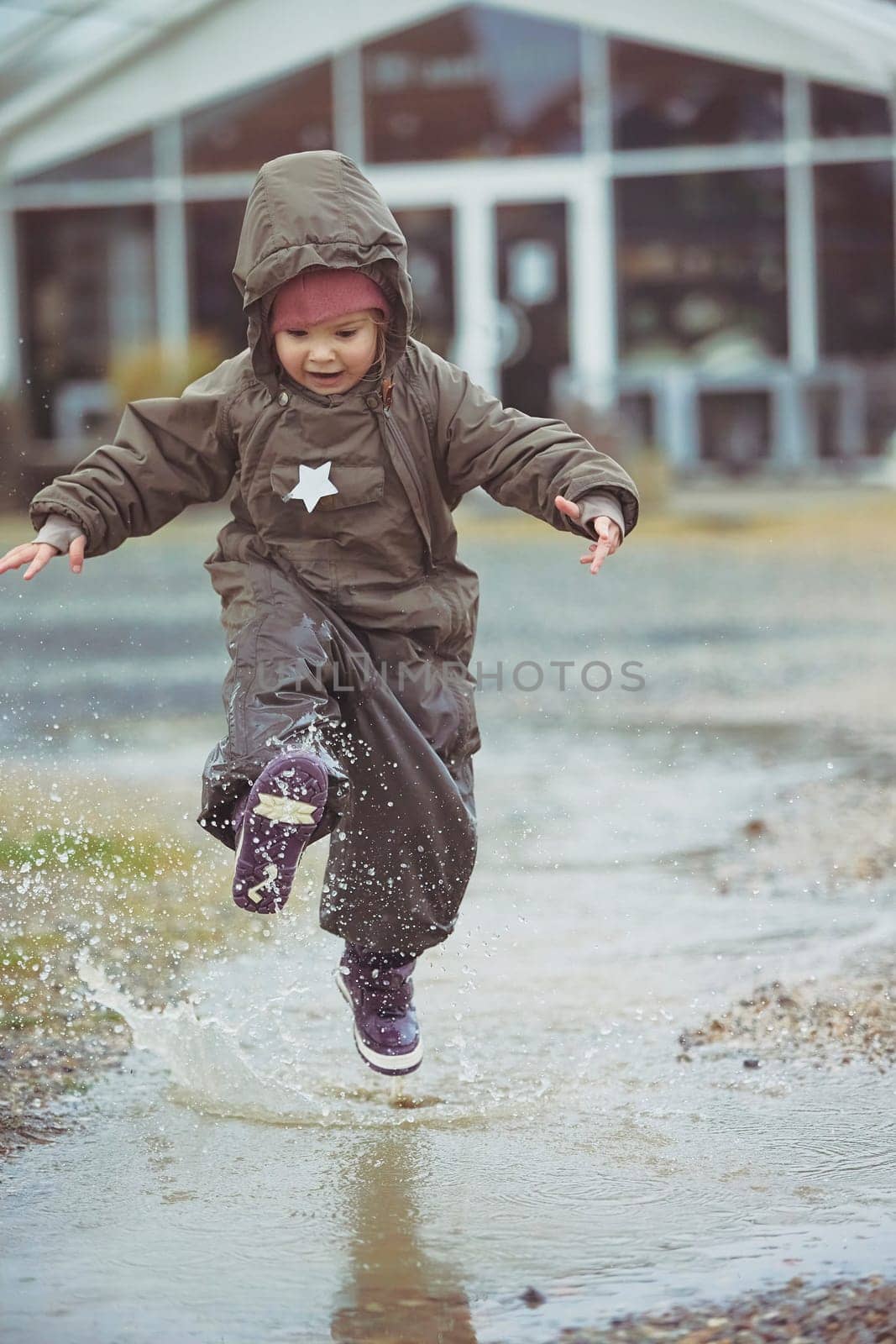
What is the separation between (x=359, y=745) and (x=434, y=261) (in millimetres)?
15991

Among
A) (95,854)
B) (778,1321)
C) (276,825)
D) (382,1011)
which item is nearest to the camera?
(778,1321)

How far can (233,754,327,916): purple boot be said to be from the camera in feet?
11.4

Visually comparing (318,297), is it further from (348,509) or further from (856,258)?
(856,258)

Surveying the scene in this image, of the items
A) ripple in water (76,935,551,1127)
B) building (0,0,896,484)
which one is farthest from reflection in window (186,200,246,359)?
ripple in water (76,935,551,1127)

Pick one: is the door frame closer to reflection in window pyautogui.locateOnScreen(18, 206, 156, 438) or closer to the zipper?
reflection in window pyautogui.locateOnScreen(18, 206, 156, 438)

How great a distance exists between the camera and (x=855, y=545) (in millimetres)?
13867

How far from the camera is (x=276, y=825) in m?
3.49

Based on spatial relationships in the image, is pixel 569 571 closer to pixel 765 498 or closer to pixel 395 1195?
pixel 765 498

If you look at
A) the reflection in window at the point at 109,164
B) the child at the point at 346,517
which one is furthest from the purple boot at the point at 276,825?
the reflection in window at the point at 109,164

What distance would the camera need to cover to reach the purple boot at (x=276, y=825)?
136 inches

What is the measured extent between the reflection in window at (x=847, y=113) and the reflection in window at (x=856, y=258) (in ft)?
1.01

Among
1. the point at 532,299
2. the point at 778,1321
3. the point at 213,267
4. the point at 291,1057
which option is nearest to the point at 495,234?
the point at 532,299

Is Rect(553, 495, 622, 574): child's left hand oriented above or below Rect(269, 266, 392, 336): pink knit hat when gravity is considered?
below

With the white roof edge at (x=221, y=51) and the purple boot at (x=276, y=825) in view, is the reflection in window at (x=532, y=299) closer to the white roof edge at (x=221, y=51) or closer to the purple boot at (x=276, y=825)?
the white roof edge at (x=221, y=51)
